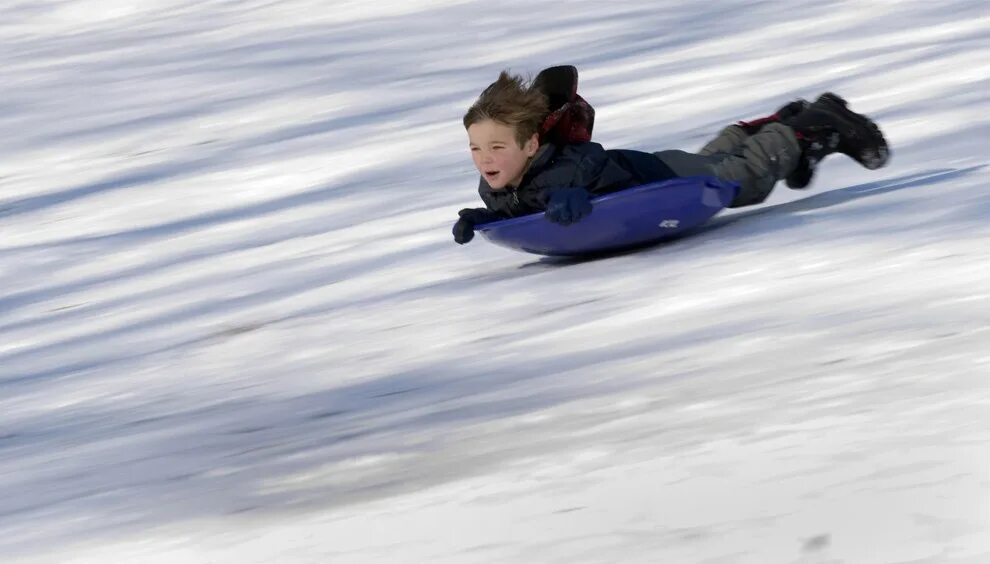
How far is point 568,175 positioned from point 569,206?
0.14 m

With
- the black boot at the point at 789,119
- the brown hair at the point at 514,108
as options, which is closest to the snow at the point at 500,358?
the black boot at the point at 789,119

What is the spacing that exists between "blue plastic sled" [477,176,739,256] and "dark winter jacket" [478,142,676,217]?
0.09 meters

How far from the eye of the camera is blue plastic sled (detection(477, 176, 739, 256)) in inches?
145

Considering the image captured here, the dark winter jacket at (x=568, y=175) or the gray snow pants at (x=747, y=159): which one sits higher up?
the dark winter jacket at (x=568, y=175)

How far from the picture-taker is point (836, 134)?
4.44 m

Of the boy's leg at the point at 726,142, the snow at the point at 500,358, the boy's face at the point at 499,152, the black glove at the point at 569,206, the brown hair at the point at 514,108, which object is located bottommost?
the snow at the point at 500,358

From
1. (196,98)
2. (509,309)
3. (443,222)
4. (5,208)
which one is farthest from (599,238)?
(196,98)

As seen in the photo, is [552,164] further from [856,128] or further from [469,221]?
[856,128]

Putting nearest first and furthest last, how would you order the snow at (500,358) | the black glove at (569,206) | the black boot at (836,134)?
the snow at (500,358) → the black glove at (569,206) → the black boot at (836,134)

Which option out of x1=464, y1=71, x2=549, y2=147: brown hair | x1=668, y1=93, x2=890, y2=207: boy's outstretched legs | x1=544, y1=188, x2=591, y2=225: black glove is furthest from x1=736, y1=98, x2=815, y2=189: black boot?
x1=544, y1=188, x2=591, y2=225: black glove

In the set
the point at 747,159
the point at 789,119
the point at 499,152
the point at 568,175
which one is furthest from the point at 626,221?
the point at 789,119

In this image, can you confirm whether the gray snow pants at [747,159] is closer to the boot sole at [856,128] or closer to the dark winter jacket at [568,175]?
the boot sole at [856,128]

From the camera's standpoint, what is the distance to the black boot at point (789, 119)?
4445 mm

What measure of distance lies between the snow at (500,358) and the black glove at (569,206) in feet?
0.54
